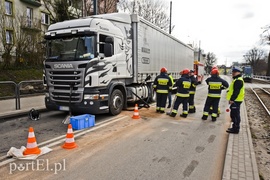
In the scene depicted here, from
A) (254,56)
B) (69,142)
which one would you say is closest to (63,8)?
(69,142)

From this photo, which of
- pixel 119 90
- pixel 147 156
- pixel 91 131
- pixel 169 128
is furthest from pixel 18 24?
pixel 147 156

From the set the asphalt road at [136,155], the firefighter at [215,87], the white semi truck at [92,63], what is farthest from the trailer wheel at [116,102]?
the firefighter at [215,87]

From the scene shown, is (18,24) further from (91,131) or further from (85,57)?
(91,131)

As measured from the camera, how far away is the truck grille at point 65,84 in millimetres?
6453

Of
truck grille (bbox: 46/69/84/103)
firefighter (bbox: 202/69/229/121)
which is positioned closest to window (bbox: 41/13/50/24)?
truck grille (bbox: 46/69/84/103)

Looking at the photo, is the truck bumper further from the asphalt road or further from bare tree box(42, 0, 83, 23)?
bare tree box(42, 0, 83, 23)

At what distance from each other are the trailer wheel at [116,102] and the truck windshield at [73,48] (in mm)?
1704

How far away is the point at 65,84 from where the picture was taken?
6.67m

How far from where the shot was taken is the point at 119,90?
783 centimetres

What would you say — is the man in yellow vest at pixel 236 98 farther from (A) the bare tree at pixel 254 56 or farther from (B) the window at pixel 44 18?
(A) the bare tree at pixel 254 56

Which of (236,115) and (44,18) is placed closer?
(236,115)

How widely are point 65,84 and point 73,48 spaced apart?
118 centimetres

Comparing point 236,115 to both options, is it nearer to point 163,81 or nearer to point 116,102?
point 163,81

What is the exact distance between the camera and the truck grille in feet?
21.2
